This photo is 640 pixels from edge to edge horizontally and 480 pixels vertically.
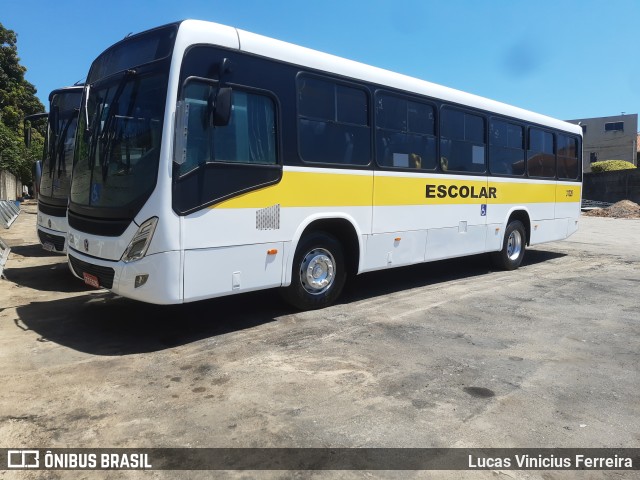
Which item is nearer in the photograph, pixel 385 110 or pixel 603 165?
pixel 385 110

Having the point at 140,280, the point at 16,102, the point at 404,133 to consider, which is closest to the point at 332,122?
A: the point at 404,133

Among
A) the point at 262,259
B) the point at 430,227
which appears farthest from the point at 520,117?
the point at 262,259

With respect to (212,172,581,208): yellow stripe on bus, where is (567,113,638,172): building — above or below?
above

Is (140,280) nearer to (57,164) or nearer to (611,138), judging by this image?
(57,164)

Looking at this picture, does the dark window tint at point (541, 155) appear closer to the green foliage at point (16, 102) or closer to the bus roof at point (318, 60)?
the bus roof at point (318, 60)

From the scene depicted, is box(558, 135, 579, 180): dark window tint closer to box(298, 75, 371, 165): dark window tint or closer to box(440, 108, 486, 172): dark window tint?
box(440, 108, 486, 172): dark window tint

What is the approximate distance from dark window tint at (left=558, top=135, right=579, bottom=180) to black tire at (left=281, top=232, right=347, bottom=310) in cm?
745

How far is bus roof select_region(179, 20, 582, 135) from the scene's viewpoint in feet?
16.6

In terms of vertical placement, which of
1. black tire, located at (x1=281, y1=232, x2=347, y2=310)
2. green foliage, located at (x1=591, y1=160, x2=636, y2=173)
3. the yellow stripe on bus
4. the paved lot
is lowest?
the paved lot

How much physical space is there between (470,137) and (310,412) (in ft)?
21.4

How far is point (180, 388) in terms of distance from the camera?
13.4 feet

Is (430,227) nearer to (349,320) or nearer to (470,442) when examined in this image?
(349,320)

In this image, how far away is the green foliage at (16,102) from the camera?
3058cm

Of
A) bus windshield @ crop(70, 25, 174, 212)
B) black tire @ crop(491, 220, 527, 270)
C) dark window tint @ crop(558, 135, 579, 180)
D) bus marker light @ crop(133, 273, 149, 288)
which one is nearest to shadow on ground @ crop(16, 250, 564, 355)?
bus marker light @ crop(133, 273, 149, 288)
